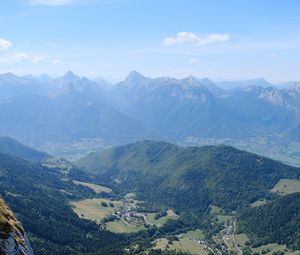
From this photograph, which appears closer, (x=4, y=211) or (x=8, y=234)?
(x=8, y=234)

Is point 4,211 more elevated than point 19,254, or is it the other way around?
point 4,211

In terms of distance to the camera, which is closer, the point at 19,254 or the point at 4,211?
the point at 19,254

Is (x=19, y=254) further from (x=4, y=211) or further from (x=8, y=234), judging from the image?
(x=4, y=211)

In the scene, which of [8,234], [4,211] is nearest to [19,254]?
[8,234]
